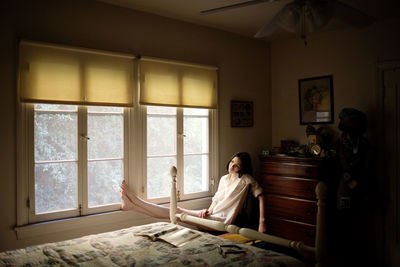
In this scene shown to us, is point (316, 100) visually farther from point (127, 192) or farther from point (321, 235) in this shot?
point (127, 192)

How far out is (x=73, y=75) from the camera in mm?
3082

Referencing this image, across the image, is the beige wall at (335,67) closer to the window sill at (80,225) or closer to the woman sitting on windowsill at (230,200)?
the woman sitting on windowsill at (230,200)

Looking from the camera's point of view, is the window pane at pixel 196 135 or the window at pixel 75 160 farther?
the window pane at pixel 196 135

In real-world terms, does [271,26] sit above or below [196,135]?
above

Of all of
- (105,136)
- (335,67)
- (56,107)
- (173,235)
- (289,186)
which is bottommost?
(173,235)

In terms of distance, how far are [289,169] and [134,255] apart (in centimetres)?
238

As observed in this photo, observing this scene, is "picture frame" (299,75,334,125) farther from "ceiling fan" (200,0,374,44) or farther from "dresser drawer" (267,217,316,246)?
"ceiling fan" (200,0,374,44)

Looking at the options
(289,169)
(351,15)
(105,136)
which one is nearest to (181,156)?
(105,136)

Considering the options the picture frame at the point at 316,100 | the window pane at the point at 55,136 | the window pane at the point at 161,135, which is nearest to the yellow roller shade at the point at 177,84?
the window pane at the point at 161,135

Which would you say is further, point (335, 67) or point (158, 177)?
point (335, 67)

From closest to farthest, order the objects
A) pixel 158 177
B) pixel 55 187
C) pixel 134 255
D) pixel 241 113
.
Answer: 1. pixel 134 255
2. pixel 55 187
3. pixel 158 177
4. pixel 241 113

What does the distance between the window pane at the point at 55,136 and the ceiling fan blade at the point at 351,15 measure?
2.39m

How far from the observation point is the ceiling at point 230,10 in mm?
3346

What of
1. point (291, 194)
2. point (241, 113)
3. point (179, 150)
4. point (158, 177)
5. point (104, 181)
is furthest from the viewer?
point (241, 113)
